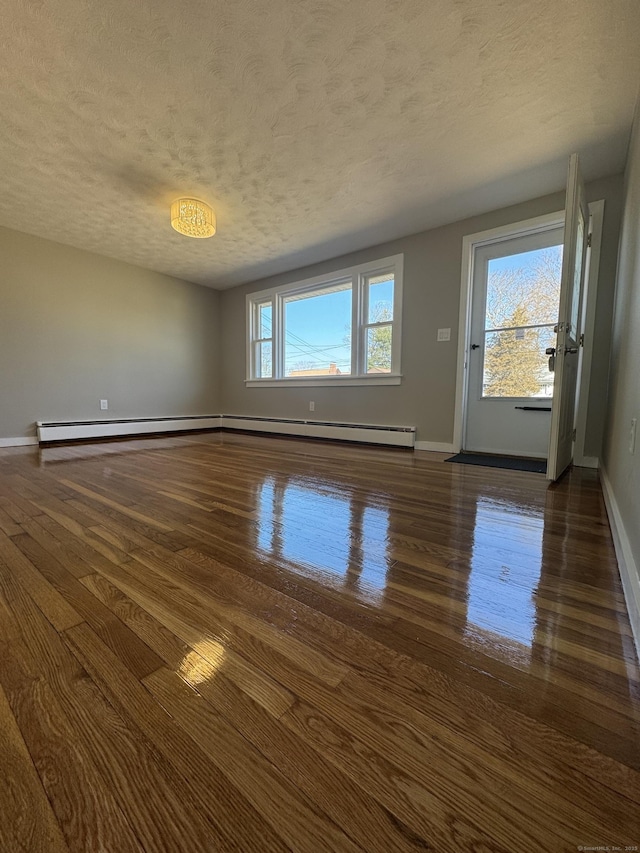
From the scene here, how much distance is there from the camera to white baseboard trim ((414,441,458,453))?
344cm

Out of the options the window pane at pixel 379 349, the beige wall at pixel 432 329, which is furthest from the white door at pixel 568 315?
the window pane at pixel 379 349

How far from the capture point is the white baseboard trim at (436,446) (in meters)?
3.44

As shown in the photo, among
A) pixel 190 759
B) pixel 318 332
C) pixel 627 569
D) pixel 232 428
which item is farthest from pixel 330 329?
pixel 190 759

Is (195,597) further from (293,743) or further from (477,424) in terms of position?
(477,424)

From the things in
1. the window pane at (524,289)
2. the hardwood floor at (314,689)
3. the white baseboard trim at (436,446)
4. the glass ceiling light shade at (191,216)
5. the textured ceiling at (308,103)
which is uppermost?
the textured ceiling at (308,103)

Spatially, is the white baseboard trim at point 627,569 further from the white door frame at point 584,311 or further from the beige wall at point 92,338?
the beige wall at point 92,338

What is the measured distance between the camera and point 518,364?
310 cm

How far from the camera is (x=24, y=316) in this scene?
12.2 ft

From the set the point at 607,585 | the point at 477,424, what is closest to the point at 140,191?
the point at 477,424

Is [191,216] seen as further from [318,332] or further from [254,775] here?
[254,775]

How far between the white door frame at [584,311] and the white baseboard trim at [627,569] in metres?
1.45

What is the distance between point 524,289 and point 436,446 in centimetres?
161

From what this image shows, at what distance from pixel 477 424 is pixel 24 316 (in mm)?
4836

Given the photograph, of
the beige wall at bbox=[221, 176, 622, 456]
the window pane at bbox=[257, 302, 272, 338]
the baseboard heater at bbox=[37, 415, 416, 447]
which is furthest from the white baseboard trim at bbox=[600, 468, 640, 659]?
the window pane at bbox=[257, 302, 272, 338]
